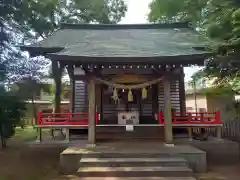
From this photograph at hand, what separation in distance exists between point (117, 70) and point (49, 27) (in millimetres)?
9866

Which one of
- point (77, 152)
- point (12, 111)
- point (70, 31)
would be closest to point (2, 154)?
point (12, 111)

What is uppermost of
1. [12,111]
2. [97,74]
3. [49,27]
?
[49,27]

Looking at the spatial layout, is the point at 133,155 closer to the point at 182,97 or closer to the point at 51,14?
the point at 182,97

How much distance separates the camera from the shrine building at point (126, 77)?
8.68m

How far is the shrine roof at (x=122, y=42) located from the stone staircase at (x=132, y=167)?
11.0ft

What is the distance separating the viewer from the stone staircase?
22.0ft

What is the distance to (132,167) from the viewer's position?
7035mm

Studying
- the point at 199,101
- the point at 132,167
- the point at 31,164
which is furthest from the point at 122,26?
the point at 199,101

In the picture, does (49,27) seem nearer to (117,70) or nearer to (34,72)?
(34,72)

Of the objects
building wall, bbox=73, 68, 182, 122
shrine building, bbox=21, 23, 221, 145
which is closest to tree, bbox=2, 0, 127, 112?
shrine building, bbox=21, 23, 221, 145

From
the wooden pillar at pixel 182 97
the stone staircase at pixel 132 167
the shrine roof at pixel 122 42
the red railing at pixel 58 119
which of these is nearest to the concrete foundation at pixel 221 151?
the wooden pillar at pixel 182 97

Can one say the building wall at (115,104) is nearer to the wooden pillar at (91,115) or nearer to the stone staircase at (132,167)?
the wooden pillar at (91,115)

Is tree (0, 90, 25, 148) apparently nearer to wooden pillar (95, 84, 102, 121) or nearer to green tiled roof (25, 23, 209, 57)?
green tiled roof (25, 23, 209, 57)

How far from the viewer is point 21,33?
15195 millimetres
